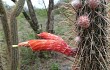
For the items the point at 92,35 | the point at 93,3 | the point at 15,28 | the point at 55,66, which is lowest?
the point at 55,66

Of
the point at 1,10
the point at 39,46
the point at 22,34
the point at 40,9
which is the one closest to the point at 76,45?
the point at 39,46

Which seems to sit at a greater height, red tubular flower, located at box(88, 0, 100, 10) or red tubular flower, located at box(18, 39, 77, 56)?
red tubular flower, located at box(88, 0, 100, 10)

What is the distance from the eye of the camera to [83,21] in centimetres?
208

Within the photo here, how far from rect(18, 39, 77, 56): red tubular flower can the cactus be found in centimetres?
7

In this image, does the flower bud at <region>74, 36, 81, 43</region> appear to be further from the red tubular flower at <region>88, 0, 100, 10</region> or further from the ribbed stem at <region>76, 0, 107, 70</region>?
the red tubular flower at <region>88, 0, 100, 10</region>

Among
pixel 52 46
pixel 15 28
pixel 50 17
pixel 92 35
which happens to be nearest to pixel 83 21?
pixel 92 35

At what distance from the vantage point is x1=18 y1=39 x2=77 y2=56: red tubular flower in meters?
2.17

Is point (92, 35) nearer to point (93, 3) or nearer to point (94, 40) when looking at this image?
point (94, 40)

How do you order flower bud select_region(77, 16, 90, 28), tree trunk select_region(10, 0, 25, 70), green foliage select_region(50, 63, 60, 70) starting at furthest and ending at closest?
green foliage select_region(50, 63, 60, 70)
tree trunk select_region(10, 0, 25, 70)
flower bud select_region(77, 16, 90, 28)

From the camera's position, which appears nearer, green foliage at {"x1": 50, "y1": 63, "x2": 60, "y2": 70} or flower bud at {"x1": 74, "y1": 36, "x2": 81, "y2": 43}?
flower bud at {"x1": 74, "y1": 36, "x2": 81, "y2": 43}

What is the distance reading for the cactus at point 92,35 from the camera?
2.12 m

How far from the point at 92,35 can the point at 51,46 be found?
0.90 feet

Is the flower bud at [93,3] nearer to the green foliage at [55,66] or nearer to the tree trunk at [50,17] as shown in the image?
the green foliage at [55,66]

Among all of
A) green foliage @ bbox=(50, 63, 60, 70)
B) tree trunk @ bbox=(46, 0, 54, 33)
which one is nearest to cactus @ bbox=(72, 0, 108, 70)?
green foliage @ bbox=(50, 63, 60, 70)
